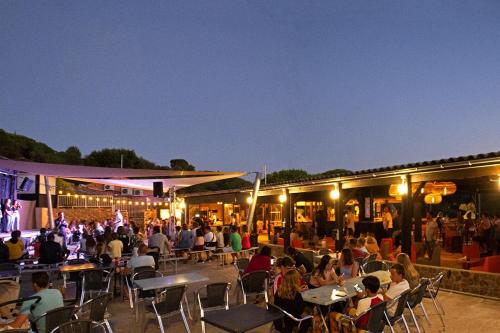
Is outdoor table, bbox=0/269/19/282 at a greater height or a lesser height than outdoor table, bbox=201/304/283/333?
lesser

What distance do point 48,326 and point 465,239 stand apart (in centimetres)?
1294

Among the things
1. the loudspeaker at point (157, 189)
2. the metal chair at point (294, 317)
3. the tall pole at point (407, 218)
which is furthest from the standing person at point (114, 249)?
the loudspeaker at point (157, 189)

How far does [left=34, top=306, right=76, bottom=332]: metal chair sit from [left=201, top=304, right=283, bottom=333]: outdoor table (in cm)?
132

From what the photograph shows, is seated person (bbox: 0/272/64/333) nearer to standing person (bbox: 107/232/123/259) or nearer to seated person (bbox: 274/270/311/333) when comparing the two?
seated person (bbox: 274/270/311/333)

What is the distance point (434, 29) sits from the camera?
16.1m

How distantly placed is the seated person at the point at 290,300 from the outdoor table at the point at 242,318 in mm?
187

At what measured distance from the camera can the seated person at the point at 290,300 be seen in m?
4.32

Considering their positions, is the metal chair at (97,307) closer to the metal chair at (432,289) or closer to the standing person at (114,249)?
the standing person at (114,249)

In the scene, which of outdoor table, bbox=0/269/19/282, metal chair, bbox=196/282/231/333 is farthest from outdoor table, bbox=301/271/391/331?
outdoor table, bbox=0/269/19/282

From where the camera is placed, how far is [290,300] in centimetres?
433

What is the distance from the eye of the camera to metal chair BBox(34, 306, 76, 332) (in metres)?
3.75

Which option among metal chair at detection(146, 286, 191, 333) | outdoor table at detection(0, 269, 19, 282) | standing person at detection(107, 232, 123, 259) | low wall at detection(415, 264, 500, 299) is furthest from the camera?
standing person at detection(107, 232, 123, 259)

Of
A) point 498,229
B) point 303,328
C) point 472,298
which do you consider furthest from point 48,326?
point 498,229

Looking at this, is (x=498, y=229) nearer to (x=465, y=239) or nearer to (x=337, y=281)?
(x=465, y=239)
